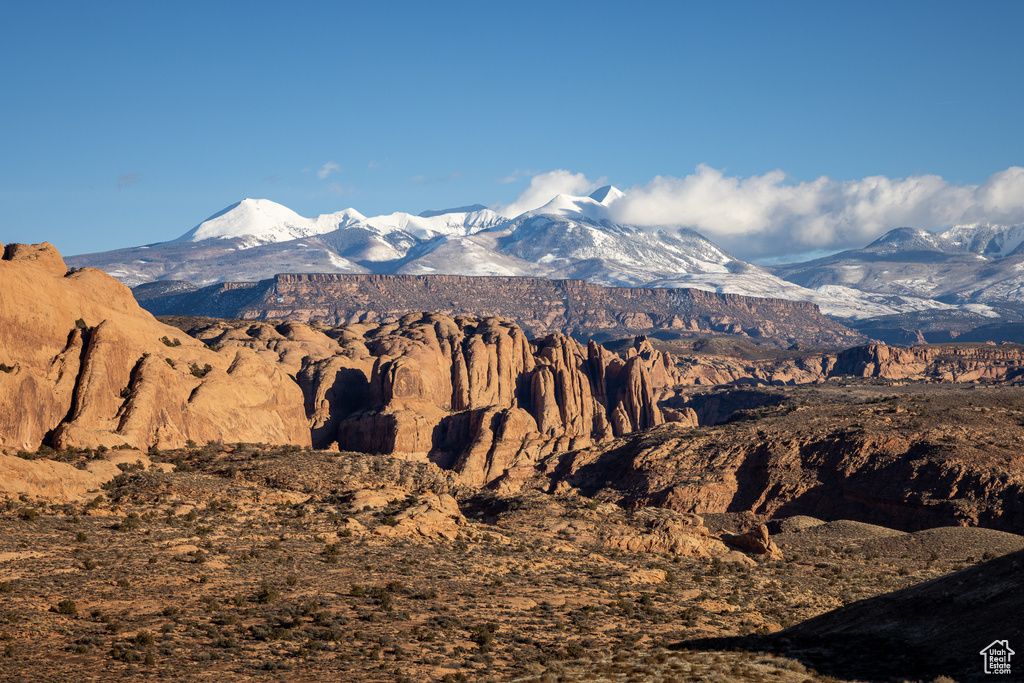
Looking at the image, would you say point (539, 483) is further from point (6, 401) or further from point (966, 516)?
point (6, 401)

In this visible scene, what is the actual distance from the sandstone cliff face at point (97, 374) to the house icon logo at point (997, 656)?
48.5 metres

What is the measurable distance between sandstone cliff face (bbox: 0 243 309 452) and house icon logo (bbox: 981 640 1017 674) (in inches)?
1908

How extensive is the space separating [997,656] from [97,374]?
51958 millimetres

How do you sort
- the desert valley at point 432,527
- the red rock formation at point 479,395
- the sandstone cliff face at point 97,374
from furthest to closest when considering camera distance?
1. the red rock formation at point 479,395
2. the sandstone cliff face at point 97,374
3. the desert valley at point 432,527

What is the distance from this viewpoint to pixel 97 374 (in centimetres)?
6069

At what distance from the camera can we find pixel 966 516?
251ft

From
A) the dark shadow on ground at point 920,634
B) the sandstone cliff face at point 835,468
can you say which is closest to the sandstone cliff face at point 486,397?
the sandstone cliff face at point 835,468

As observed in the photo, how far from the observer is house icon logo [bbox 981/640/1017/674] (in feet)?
90.8

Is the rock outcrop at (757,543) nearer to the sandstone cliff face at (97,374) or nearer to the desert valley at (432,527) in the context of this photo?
the desert valley at (432,527)

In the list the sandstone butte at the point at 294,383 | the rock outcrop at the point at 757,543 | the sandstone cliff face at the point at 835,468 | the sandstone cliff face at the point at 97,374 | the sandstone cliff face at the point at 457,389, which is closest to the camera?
the sandstone cliff face at the point at 97,374

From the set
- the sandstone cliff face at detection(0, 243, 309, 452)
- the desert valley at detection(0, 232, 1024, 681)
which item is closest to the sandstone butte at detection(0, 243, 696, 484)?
the sandstone cliff face at detection(0, 243, 309, 452)

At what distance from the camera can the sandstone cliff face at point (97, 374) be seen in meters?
A: 57.5

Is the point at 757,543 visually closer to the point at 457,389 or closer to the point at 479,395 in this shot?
the point at 457,389

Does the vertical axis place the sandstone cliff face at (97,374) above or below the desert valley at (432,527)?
above
